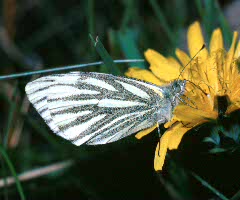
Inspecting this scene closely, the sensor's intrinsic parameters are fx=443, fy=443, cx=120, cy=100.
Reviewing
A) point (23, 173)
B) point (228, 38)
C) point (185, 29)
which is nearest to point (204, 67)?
point (228, 38)

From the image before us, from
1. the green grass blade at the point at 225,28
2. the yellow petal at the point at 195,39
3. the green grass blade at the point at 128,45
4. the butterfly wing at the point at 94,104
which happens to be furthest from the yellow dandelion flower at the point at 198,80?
the green grass blade at the point at 128,45

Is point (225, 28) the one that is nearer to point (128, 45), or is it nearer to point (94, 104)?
point (128, 45)

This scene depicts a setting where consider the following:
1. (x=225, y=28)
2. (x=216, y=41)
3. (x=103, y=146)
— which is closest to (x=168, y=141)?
(x=216, y=41)

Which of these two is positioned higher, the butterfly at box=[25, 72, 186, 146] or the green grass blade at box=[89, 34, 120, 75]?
the green grass blade at box=[89, 34, 120, 75]

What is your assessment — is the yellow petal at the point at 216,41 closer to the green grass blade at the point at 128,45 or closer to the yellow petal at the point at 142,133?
the green grass blade at the point at 128,45

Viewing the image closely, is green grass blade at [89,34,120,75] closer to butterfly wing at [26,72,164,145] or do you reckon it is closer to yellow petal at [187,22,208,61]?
butterfly wing at [26,72,164,145]

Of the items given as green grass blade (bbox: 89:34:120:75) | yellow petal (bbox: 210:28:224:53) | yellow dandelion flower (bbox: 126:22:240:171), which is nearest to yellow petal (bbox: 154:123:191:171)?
yellow dandelion flower (bbox: 126:22:240:171)
